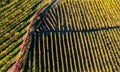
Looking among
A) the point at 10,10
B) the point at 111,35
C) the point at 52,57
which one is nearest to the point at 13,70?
the point at 52,57

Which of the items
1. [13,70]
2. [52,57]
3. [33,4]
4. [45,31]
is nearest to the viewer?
[13,70]

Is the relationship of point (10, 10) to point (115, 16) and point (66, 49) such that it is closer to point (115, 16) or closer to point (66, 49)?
point (66, 49)

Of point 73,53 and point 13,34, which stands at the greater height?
point 13,34

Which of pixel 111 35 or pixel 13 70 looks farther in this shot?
pixel 111 35

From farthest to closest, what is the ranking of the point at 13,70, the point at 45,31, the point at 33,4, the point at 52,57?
the point at 33,4 → the point at 45,31 → the point at 52,57 → the point at 13,70

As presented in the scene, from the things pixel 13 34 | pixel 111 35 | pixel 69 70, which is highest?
pixel 13 34

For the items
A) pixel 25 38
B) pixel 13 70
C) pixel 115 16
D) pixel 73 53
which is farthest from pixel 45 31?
pixel 115 16

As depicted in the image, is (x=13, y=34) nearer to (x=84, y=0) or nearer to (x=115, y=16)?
(x=84, y=0)
